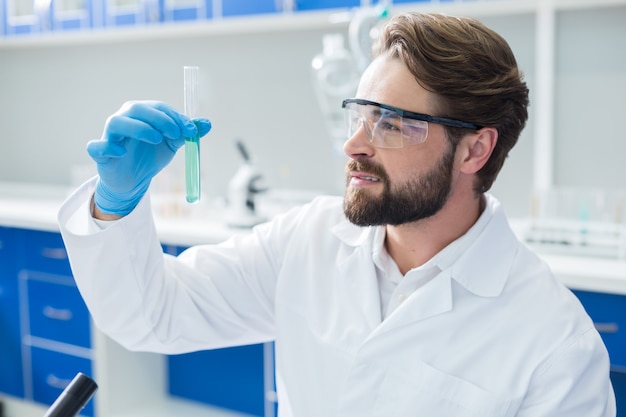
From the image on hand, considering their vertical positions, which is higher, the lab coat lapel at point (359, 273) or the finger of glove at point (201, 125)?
the finger of glove at point (201, 125)

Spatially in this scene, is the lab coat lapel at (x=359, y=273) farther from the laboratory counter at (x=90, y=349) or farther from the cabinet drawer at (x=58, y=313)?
the cabinet drawer at (x=58, y=313)

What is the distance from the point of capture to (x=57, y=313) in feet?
9.42

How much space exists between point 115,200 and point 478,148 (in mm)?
646

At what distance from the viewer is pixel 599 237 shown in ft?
7.20

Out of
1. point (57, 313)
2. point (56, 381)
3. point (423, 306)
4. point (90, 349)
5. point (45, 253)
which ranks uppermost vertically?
point (423, 306)

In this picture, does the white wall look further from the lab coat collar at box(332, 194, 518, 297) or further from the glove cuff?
the glove cuff

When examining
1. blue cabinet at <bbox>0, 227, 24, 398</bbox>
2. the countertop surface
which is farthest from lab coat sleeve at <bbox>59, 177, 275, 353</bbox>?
blue cabinet at <bbox>0, 227, 24, 398</bbox>

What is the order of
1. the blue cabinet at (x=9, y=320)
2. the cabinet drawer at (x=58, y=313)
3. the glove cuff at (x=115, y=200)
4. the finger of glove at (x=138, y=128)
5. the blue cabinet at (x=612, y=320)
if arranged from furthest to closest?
Answer: the blue cabinet at (x=9, y=320)
the cabinet drawer at (x=58, y=313)
the blue cabinet at (x=612, y=320)
the glove cuff at (x=115, y=200)
the finger of glove at (x=138, y=128)

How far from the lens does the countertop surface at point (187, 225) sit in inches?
75.4

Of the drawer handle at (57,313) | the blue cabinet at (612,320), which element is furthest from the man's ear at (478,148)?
the drawer handle at (57,313)

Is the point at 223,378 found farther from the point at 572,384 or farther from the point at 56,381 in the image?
the point at 572,384

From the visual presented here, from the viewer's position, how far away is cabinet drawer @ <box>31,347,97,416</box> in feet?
9.27

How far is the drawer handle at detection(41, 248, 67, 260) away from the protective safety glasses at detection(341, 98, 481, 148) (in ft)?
5.90

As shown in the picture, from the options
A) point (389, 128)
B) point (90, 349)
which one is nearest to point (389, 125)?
point (389, 128)
